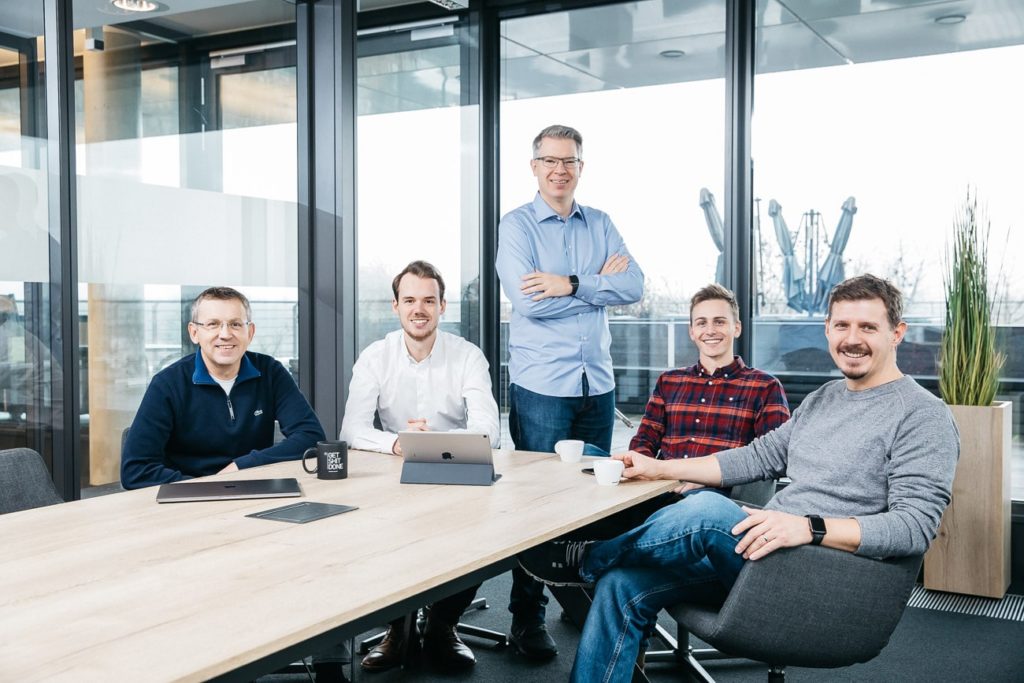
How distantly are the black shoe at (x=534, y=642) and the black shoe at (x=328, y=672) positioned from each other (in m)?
0.74

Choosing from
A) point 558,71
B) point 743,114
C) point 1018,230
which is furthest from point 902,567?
point 558,71

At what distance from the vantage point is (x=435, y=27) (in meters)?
5.30

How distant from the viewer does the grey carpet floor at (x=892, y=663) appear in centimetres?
318

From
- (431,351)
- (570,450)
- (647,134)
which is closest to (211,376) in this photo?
(431,351)

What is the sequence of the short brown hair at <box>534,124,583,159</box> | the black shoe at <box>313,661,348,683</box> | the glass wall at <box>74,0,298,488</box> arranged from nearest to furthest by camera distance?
the black shoe at <box>313,661,348,683</box>
the short brown hair at <box>534,124,583,159</box>
the glass wall at <box>74,0,298,488</box>

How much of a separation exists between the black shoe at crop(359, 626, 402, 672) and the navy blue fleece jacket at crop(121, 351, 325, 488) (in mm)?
698

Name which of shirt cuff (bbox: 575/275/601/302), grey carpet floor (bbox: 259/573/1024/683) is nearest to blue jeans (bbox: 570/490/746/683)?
grey carpet floor (bbox: 259/573/1024/683)

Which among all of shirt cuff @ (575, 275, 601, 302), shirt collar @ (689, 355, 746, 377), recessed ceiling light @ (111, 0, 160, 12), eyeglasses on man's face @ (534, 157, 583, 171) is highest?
recessed ceiling light @ (111, 0, 160, 12)

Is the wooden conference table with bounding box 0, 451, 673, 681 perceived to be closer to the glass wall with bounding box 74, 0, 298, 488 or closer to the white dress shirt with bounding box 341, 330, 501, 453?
the white dress shirt with bounding box 341, 330, 501, 453

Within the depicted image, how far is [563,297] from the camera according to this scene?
370cm

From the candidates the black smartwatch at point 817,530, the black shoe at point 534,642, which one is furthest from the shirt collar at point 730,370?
the black smartwatch at point 817,530

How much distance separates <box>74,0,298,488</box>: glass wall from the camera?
3.74 metres

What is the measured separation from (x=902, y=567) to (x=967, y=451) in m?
2.12

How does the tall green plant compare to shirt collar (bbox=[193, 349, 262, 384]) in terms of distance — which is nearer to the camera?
shirt collar (bbox=[193, 349, 262, 384])
